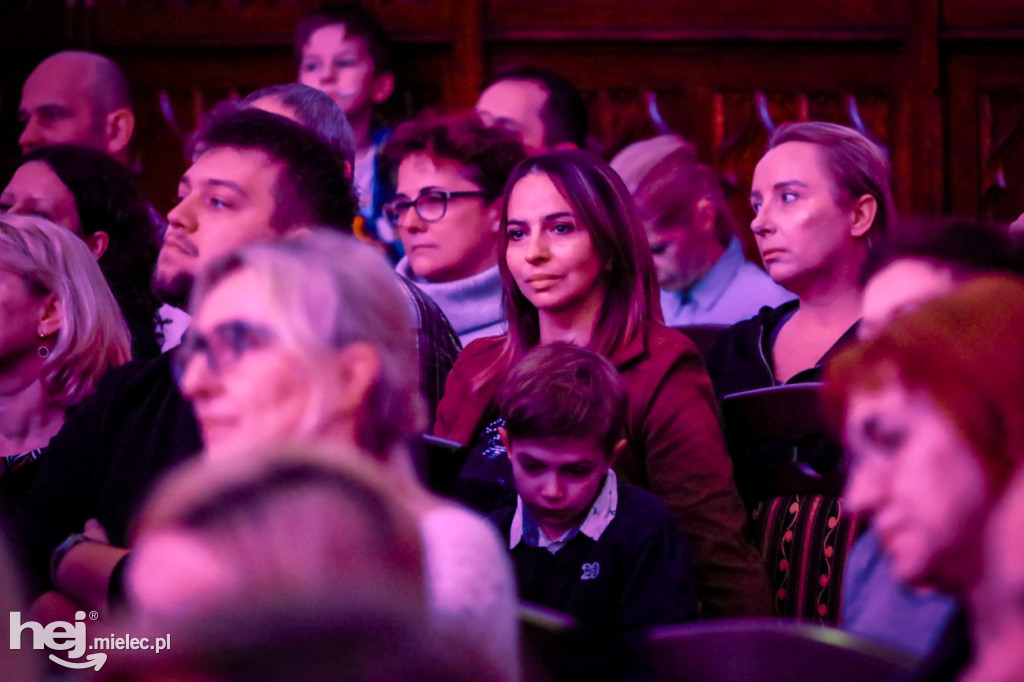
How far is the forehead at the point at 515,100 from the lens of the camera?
11.6ft

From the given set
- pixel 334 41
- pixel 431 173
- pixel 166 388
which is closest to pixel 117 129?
pixel 334 41

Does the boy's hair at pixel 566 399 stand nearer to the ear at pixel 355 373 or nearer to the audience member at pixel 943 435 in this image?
the ear at pixel 355 373

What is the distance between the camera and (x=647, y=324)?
2211 mm

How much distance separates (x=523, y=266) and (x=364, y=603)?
1530mm

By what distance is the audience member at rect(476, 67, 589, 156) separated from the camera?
3.54 meters

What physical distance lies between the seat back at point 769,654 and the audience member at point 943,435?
6cm

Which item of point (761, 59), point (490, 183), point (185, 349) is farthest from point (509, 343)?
point (761, 59)

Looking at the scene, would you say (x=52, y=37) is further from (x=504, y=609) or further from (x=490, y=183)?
(x=504, y=609)

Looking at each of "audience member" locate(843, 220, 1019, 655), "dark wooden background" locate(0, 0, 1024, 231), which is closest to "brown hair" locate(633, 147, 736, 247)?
"dark wooden background" locate(0, 0, 1024, 231)

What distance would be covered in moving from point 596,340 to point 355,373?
0.98 meters

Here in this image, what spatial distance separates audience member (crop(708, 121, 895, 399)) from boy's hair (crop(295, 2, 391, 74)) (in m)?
1.81

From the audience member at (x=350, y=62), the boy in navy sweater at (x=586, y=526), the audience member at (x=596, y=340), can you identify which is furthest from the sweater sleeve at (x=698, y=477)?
the audience member at (x=350, y=62)

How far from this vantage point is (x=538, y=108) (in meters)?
3.57

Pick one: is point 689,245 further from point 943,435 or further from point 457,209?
point 943,435
